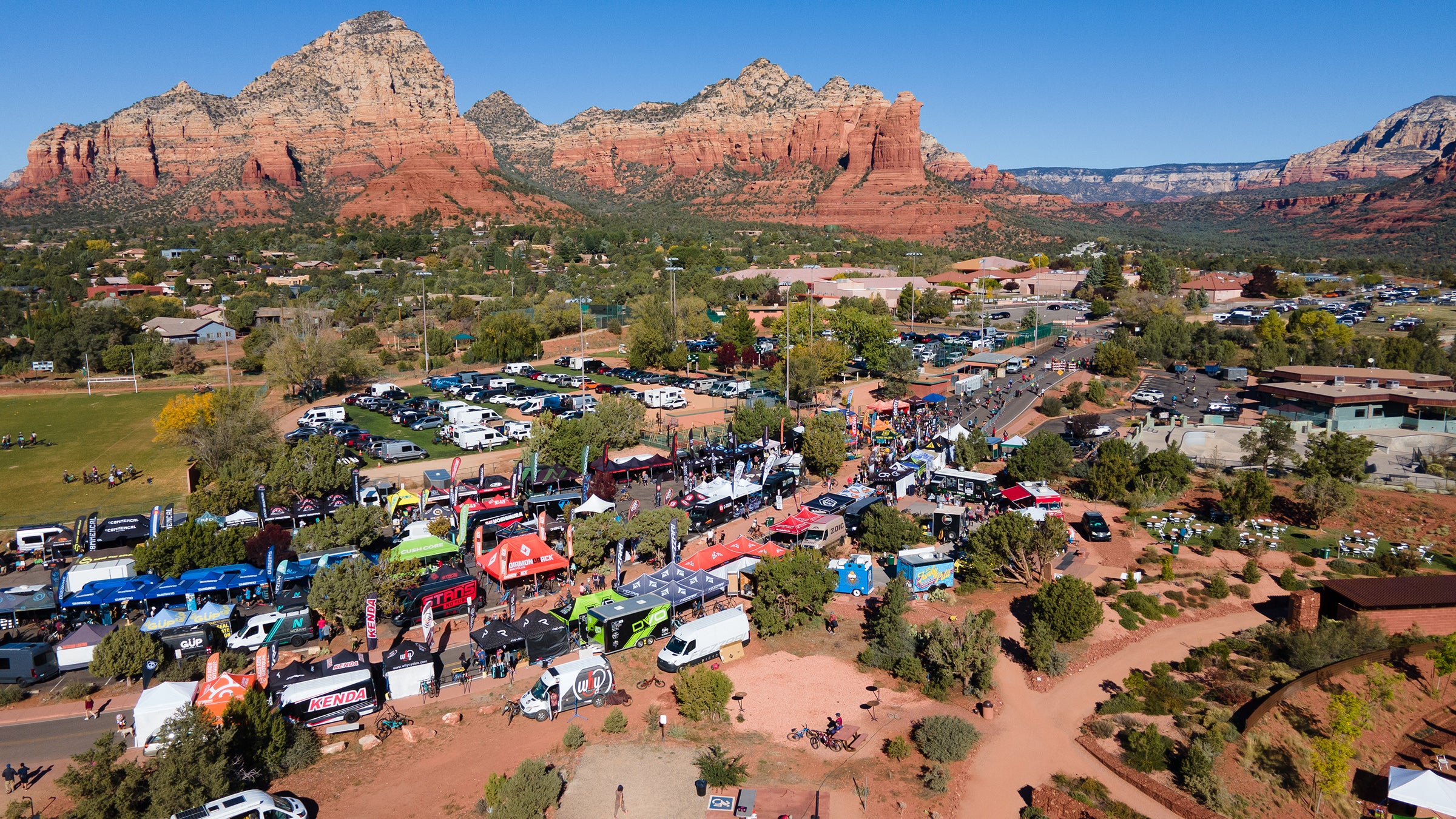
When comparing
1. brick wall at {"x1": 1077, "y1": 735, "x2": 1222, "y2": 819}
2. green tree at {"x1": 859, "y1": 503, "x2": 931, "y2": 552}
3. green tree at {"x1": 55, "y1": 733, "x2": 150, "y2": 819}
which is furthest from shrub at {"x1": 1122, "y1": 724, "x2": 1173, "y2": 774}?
green tree at {"x1": 55, "y1": 733, "x2": 150, "y2": 819}

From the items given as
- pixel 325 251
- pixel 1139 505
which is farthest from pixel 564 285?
pixel 1139 505

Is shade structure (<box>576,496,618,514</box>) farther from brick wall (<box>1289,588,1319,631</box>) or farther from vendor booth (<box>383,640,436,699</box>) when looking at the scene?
brick wall (<box>1289,588,1319,631</box>)

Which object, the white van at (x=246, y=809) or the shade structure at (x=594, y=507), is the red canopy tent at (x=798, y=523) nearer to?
the shade structure at (x=594, y=507)

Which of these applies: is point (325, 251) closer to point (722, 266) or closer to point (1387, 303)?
point (722, 266)

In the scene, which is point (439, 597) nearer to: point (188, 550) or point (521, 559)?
point (521, 559)

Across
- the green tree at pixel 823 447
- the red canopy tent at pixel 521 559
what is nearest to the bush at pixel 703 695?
the red canopy tent at pixel 521 559

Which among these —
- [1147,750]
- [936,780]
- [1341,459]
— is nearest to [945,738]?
[936,780]
